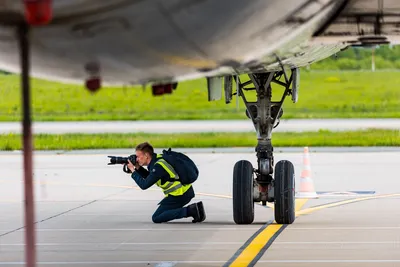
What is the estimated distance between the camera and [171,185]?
13281 mm

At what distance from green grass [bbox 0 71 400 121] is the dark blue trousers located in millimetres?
40791

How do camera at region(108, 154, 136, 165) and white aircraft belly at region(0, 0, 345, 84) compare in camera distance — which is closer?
white aircraft belly at region(0, 0, 345, 84)

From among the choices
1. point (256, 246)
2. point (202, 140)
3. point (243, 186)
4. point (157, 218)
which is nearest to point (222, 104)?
point (202, 140)

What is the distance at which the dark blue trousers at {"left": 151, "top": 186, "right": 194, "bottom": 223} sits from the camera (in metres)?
13.4

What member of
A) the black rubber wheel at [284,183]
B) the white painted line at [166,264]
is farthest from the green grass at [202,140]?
the white painted line at [166,264]

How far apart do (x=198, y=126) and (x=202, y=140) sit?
1223 cm

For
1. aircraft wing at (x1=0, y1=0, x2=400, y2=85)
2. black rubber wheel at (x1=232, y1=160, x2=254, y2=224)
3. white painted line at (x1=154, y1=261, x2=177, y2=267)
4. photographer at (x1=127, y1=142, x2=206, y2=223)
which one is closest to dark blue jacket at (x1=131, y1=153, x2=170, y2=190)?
photographer at (x1=127, y1=142, x2=206, y2=223)

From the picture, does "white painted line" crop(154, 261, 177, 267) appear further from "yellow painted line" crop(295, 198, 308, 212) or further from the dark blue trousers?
"yellow painted line" crop(295, 198, 308, 212)

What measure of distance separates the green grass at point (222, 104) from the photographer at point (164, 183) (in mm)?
40853

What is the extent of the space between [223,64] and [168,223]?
864cm

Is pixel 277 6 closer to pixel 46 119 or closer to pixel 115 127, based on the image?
pixel 115 127

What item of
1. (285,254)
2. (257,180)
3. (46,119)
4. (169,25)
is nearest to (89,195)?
(257,180)

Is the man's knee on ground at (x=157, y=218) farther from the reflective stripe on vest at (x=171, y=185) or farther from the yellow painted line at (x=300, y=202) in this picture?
the yellow painted line at (x=300, y=202)

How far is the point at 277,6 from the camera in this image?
4.56 meters
